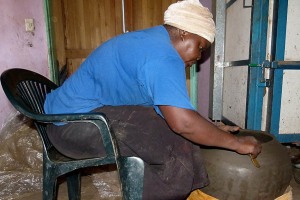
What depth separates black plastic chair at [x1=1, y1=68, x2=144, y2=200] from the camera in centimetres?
118

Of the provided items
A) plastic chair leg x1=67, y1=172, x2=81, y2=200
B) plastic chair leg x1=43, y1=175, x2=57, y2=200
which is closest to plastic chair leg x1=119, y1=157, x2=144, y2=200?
plastic chair leg x1=43, y1=175, x2=57, y2=200

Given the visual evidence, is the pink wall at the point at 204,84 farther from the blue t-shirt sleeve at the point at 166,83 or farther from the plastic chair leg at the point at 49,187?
the plastic chair leg at the point at 49,187

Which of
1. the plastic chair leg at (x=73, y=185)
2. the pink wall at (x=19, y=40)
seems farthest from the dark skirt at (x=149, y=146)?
the pink wall at (x=19, y=40)

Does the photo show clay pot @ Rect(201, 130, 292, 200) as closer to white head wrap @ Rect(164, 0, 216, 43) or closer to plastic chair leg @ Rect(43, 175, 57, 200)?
white head wrap @ Rect(164, 0, 216, 43)

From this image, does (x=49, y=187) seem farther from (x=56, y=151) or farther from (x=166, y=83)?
(x=166, y=83)

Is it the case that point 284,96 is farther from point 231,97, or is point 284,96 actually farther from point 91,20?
point 91,20

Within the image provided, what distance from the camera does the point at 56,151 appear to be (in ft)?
4.82

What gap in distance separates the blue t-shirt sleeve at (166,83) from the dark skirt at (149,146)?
0.22m

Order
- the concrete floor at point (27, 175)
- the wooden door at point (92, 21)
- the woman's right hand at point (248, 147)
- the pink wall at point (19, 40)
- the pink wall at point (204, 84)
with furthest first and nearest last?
the pink wall at point (204, 84) → the wooden door at point (92, 21) → the pink wall at point (19, 40) → the concrete floor at point (27, 175) → the woman's right hand at point (248, 147)

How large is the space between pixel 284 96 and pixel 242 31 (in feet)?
2.66

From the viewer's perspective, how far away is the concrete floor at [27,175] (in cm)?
220

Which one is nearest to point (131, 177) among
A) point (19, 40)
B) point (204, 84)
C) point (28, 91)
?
point (28, 91)

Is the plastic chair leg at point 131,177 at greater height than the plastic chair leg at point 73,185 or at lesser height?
greater

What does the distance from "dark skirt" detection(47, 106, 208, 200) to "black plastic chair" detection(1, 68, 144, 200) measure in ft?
0.15
